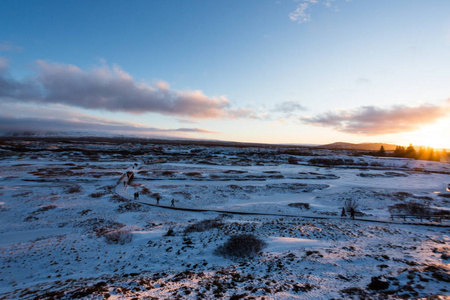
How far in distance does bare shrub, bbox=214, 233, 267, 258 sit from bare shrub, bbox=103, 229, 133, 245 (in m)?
7.39

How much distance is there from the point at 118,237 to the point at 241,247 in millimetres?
9911

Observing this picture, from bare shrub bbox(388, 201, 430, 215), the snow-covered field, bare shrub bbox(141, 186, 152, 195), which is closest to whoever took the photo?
the snow-covered field

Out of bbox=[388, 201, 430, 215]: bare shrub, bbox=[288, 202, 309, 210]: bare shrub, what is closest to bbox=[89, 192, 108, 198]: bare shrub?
bbox=[288, 202, 309, 210]: bare shrub

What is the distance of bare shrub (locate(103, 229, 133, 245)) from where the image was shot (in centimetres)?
1576

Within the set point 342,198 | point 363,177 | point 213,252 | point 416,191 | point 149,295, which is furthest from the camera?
point 363,177

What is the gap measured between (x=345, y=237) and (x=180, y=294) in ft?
45.7

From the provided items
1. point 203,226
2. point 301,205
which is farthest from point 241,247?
point 301,205

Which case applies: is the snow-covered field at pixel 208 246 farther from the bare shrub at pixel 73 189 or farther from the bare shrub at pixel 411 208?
the bare shrub at pixel 411 208

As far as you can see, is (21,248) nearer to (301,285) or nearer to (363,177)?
(301,285)

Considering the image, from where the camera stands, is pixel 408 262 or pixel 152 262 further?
pixel 152 262

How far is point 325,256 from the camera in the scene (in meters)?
12.0

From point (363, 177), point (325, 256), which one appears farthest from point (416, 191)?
point (325, 256)

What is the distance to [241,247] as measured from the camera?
45.3 ft

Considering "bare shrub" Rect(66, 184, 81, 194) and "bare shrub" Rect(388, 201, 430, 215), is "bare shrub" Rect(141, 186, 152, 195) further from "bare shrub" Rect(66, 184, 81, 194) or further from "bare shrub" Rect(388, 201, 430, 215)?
"bare shrub" Rect(388, 201, 430, 215)
